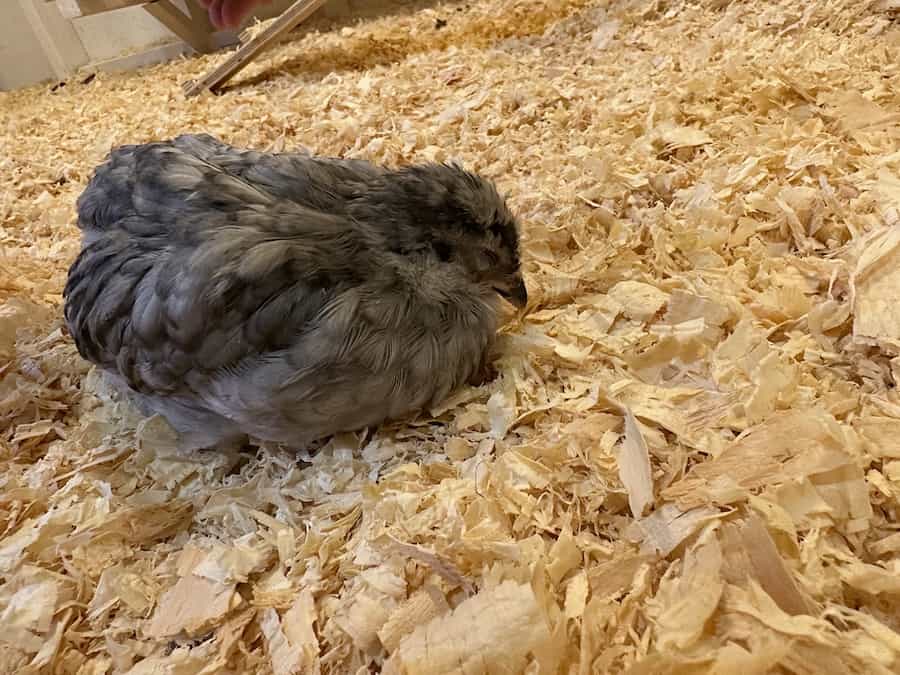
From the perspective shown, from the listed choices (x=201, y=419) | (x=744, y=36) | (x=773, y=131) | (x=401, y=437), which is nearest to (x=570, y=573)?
(x=401, y=437)

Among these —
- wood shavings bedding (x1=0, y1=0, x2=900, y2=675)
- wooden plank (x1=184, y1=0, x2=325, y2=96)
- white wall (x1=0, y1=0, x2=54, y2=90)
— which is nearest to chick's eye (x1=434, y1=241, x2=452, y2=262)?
wood shavings bedding (x1=0, y1=0, x2=900, y2=675)

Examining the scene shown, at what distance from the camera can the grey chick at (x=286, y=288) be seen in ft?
5.43

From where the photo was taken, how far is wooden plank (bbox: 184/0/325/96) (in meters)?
4.31

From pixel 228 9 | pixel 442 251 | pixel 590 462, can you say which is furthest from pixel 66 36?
pixel 590 462

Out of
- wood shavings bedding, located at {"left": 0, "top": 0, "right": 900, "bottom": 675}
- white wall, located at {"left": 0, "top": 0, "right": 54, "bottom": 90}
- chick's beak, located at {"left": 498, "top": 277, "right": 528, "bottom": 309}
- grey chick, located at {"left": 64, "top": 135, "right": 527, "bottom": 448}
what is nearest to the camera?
Result: wood shavings bedding, located at {"left": 0, "top": 0, "right": 900, "bottom": 675}

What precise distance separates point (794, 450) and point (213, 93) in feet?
13.4

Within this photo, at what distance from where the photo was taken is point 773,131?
253 centimetres

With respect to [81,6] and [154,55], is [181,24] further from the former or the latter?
[81,6]

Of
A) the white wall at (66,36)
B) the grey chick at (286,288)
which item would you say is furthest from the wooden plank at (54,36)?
the grey chick at (286,288)

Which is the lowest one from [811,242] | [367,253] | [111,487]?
[811,242]

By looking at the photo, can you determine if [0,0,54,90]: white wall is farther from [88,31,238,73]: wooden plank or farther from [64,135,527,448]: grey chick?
[64,135,527,448]: grey chick

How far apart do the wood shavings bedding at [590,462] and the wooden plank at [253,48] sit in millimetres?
1651

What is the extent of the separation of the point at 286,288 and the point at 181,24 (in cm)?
469

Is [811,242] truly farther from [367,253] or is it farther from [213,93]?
[213,93]
